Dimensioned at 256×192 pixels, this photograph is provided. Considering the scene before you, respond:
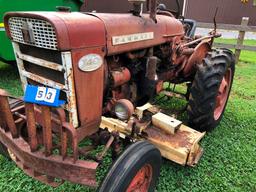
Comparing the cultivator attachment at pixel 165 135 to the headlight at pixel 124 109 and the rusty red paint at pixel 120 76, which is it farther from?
the rusty red paint at pixel 120 76

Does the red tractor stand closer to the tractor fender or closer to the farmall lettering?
the farmall lettering

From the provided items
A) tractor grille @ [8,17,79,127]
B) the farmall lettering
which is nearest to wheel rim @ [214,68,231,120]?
the farmall lettering

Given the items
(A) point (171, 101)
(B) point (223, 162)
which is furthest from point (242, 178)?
(A) point (171, 101)

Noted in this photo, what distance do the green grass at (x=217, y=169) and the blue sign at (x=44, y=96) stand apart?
3.63 ft

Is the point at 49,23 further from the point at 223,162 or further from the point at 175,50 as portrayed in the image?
the point at 223,162

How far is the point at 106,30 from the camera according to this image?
1.83 m

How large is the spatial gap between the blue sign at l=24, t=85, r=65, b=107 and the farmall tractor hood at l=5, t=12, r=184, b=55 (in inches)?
10.9

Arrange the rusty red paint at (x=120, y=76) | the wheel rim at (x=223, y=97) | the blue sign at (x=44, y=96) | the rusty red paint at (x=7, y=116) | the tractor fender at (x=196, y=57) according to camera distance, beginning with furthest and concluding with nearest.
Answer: the wheel rim at (x=223, y=97)
the tractor fender at (x=196, y=57)
the rusty red paint at (x=120, y=76)
the rusty red paint at (x=7, y=116)
the blue sign at (x=44, y=96)

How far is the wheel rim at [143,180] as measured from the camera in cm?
192

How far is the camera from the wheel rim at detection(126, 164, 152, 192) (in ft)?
6.29

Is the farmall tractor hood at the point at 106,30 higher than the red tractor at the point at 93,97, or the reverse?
the farmall tractor hood at the point at 106,30

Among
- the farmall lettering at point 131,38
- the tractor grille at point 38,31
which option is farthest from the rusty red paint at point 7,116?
the farmall lettering at point 131,38

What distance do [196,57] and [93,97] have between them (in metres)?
1.74

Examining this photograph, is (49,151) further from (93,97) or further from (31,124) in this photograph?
(93,97)
